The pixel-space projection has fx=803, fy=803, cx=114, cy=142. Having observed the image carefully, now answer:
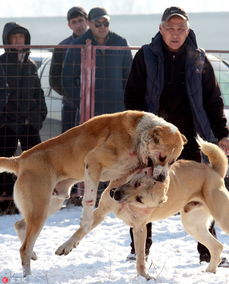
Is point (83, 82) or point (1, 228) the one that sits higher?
point (83, 82)

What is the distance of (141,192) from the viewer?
634 centimetres

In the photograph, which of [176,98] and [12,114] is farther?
[12,114]

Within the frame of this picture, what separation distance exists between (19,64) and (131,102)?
2.88 meters

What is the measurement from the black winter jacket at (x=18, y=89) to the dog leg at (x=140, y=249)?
3.68 meters

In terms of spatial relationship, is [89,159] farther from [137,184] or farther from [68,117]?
[68,117]

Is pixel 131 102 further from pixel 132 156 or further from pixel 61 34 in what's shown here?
pixel 61 34

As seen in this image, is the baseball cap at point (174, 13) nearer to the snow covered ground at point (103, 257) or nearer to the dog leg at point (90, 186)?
the dog leg at point (90, 186)

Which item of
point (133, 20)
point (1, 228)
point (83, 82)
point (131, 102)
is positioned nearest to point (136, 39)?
point (133, 20)

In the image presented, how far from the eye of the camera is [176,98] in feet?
23.2

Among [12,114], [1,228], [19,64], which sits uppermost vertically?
[19,64]

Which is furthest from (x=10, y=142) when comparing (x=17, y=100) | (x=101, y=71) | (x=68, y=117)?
(x=101, y=71)

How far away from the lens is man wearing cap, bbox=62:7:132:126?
998cm

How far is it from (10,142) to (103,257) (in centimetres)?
278

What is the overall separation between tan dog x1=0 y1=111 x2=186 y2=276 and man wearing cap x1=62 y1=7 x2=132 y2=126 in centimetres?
353
